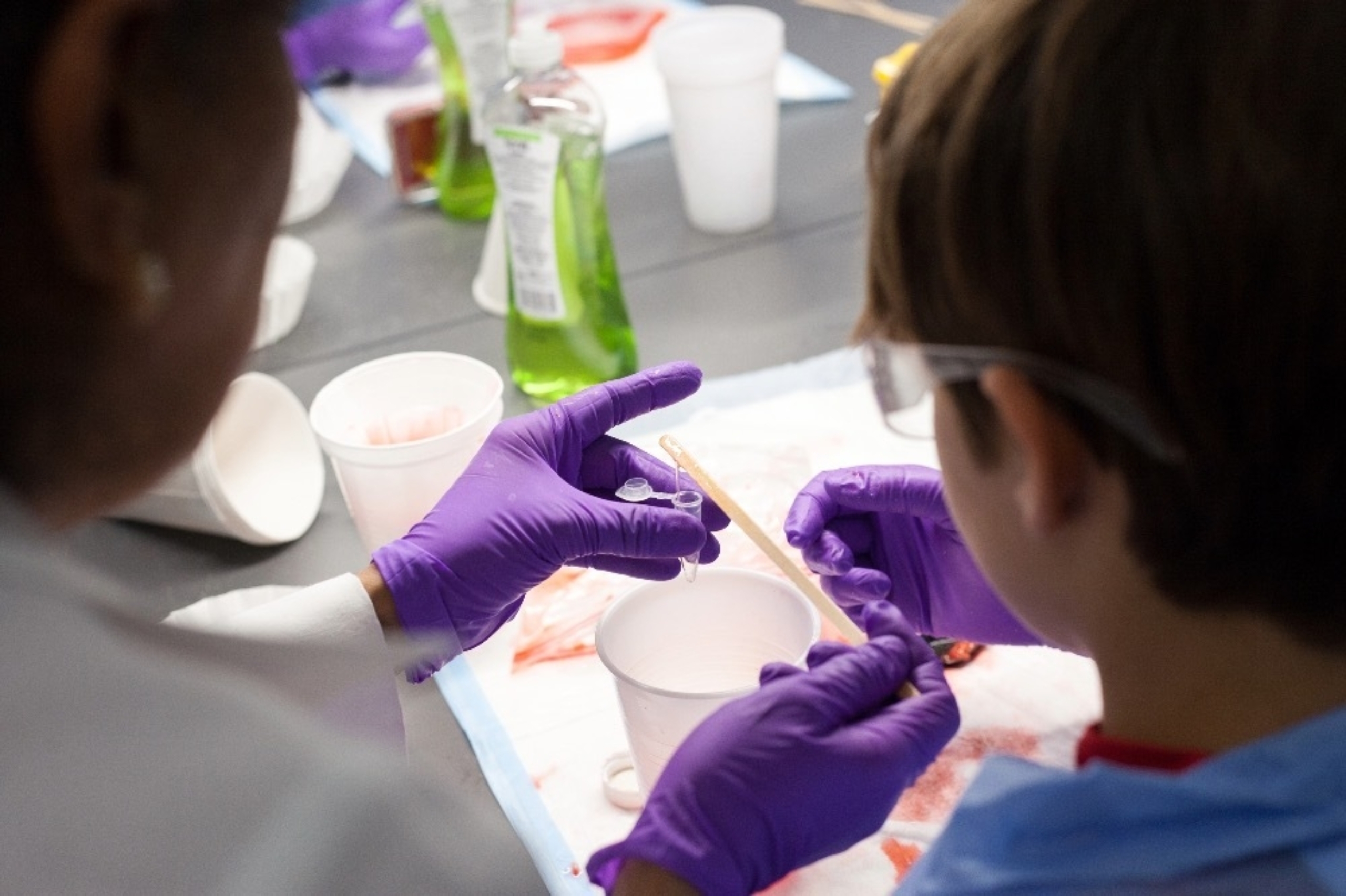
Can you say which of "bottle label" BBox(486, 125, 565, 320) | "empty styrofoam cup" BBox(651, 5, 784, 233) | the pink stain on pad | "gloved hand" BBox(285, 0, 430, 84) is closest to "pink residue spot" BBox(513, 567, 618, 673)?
the pink stain on pad

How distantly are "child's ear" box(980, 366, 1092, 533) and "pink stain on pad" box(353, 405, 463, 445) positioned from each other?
677 millimetres

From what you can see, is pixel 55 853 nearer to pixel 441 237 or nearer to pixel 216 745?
pixel 216 745

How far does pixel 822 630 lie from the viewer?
0.99 m

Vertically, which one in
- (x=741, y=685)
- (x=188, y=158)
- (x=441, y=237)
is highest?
(x=188, y=158)

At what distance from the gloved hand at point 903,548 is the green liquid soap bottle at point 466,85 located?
823mm

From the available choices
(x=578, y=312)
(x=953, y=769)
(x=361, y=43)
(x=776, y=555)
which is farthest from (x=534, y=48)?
(x=361, y=43)

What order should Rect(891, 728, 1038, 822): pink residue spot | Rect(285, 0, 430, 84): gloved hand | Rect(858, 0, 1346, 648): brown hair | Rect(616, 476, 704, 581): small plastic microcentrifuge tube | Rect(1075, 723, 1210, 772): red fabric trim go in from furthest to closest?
Rect(285, 0, 430, 84): gloved hand < Rect(616, 476, 704, 581): small plastic microcentrifuge tube < Rect(891, 728, 1038, 822): pink residue spot < Rect(1075, 723, 1210, 772): red fabric trim < Rect(858, 0, 1346, 648): brown hair

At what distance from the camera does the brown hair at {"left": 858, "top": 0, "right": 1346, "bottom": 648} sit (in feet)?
1.75

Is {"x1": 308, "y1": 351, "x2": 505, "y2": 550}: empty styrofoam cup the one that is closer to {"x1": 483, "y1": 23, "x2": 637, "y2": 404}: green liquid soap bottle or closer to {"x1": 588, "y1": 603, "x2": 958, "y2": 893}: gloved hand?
{"x1": 483, "y1": 23, "x2": 637, "y2": 404}: green liquid soap bottle

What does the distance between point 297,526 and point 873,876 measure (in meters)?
0.63

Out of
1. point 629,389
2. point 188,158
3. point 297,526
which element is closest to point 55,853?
point 188,158

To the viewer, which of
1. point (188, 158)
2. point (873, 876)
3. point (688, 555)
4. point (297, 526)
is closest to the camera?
point (188, 158)

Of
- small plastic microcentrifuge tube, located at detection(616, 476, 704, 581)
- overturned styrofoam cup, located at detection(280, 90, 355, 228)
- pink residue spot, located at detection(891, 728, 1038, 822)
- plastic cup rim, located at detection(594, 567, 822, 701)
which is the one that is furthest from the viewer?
overturned styrofoam cup, located at detection(280, 90, 355, 228)

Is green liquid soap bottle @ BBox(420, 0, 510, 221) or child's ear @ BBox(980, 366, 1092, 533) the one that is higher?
child's ear @ BBox(980, 366, 1092, 533)
